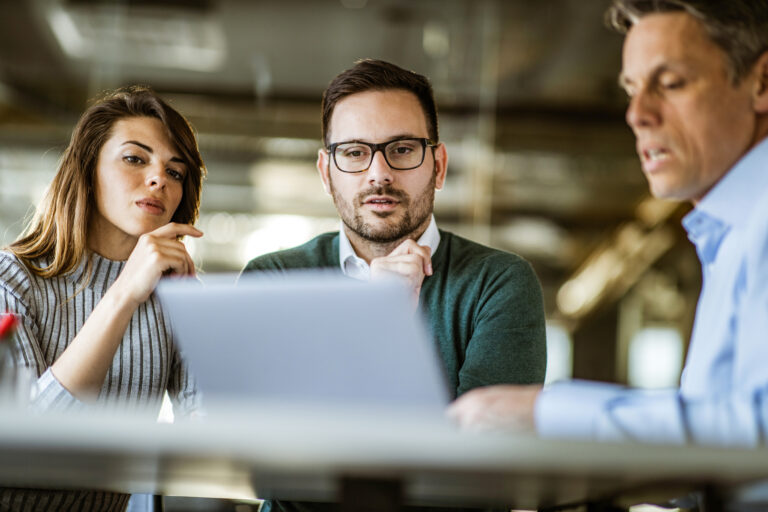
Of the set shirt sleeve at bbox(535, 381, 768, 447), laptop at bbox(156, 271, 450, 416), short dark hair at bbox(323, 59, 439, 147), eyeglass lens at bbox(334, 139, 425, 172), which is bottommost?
shirt sleeve at bbox(535, 381, 768, 447)

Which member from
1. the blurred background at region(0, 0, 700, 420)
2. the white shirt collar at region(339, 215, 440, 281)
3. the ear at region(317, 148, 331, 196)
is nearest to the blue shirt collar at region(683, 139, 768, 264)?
the white shirt collar at region(339, 215, 440, 281)

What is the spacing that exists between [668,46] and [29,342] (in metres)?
1.10

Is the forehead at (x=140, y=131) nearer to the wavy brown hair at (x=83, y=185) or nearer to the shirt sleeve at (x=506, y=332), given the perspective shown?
the wavy brown hair at (x=83, y=185)

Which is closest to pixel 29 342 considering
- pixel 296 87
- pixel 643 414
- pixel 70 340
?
pixel 70 340

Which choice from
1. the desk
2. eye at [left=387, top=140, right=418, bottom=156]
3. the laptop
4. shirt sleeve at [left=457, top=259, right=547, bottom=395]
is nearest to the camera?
the desk

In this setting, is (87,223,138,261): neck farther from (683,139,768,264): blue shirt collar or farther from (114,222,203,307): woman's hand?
(683,139,768,264): blue shirt collar

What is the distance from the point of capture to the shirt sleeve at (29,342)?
Result: 1.25 m

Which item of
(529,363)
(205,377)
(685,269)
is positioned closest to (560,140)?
(685,269)

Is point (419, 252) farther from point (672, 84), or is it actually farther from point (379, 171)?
point (672, 84)

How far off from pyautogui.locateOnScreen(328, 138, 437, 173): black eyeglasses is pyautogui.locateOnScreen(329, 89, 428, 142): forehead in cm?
1

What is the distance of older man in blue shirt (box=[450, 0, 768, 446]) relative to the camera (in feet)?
2.83

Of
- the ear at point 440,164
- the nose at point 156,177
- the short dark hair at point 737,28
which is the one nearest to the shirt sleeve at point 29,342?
the nose at point 156,177

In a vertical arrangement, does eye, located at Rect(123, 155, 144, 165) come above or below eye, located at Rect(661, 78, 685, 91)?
above

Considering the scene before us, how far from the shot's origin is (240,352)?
894mm
